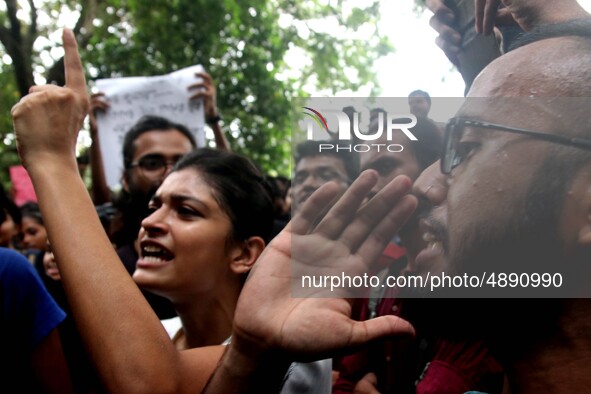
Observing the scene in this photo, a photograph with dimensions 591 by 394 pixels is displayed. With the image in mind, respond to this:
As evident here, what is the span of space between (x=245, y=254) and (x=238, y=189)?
0.65 ft

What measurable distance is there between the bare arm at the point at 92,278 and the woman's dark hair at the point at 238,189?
480 millimetres

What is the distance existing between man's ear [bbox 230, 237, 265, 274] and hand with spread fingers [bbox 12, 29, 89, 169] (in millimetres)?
572

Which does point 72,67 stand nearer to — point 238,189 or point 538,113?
point 238,189

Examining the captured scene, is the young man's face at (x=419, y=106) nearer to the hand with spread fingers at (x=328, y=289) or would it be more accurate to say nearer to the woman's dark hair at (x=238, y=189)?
the hand with spread fingers at (x=328, y=289)

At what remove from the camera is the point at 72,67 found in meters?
1.55

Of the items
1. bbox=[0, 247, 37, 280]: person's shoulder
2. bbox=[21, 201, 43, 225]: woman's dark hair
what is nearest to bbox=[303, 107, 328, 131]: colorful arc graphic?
bbox=[0, 247, 37, 280]: person's shoulder

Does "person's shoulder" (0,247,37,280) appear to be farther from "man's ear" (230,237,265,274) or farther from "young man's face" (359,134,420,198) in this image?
"young man's face" (359,134,420,198)

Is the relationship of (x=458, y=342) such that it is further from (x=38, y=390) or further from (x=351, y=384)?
(x=38, y=390)

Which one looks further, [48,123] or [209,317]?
[209,317]

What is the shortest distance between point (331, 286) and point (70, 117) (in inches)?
31.1

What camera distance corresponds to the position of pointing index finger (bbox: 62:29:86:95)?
153 cm

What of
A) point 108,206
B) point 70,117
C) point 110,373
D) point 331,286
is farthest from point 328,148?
point 108,206

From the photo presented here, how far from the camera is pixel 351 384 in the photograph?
165 centimetres

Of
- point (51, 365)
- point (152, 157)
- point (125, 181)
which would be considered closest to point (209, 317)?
point (51, 365)
